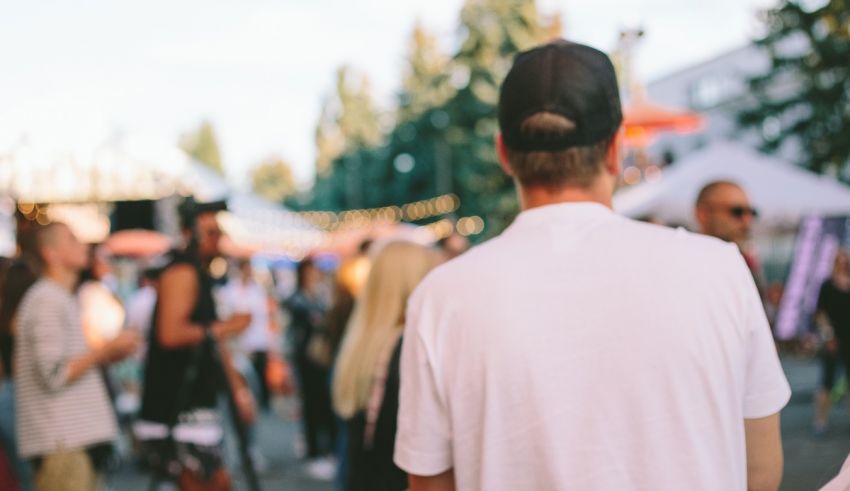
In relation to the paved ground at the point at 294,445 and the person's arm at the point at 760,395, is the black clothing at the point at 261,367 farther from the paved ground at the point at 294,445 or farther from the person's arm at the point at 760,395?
the person's arm at the point at 760,395

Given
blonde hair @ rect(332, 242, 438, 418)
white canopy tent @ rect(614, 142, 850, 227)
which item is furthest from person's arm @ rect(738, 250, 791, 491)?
white canopy tent @ rect(614, 142, 850, 227)

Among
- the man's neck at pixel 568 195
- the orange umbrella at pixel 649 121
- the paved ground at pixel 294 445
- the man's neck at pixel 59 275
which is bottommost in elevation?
the paved ground at pixel 294 445

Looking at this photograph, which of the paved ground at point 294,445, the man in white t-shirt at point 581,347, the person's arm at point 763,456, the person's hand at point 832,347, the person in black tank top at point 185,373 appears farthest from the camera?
the person's hand at point 832,347

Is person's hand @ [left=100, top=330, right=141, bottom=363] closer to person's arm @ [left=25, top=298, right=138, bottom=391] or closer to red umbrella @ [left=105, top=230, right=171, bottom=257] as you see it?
person's arm @ [left=25, top=298, right=138, bottom=391]

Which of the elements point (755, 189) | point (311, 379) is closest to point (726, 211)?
point (311, 379)

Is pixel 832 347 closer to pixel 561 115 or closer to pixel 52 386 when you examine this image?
pixel 52 386

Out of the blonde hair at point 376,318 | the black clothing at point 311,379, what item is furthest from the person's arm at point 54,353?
the black clothing at point 311,379

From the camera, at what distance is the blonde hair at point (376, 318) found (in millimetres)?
3783

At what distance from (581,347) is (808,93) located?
99.7ft

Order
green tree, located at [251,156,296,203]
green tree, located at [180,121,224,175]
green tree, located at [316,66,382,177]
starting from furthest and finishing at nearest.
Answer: green tree, located at [180,121,224,175] < green tree, located at [251,156,296,203] < green tree, located at [316,66,382,177]

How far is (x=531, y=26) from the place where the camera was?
39656 mm

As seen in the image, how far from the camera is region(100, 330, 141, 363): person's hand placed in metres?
4.19

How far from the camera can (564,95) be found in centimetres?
177

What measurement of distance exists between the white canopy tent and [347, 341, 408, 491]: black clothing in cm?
742
